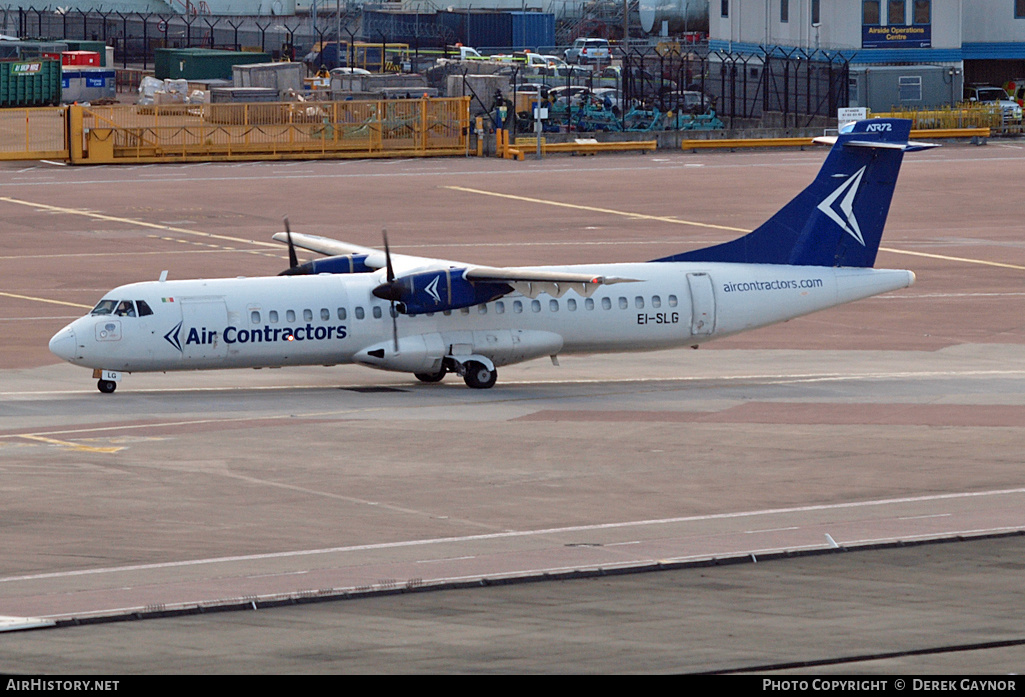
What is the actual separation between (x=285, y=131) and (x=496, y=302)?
56.0 meters

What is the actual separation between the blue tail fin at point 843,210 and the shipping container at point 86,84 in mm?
85616

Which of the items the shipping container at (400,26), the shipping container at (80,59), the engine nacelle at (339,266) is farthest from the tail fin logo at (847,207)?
the shipping container at (400,26)

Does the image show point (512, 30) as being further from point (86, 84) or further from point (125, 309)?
point (125, 309)

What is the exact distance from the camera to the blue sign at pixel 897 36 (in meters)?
103

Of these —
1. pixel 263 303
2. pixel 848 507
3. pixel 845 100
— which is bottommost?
pixel 848 507

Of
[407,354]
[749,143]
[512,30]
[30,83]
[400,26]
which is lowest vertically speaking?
[407,354]

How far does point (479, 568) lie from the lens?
22344mm

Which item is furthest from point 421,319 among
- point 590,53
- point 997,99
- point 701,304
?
point 590,53

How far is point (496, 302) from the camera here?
38.5 metres

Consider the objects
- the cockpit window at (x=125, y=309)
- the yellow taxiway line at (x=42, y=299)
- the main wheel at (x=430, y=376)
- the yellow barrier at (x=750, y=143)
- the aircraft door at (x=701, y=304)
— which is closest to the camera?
the cockpit window at (x=125, y=309)

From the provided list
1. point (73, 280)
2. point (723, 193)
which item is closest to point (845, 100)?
point (723, 193)

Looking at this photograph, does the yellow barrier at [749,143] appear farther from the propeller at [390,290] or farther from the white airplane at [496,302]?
the propeller at [390,290]
